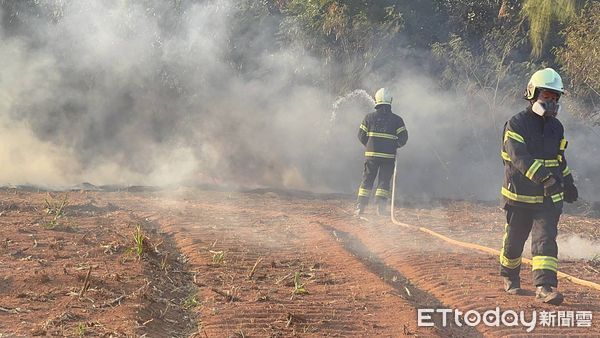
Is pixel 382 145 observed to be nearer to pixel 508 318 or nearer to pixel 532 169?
pixel 532 169

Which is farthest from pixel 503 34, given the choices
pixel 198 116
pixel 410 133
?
pixel 198 116

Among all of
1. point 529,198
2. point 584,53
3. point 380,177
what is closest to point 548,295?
point 529,198

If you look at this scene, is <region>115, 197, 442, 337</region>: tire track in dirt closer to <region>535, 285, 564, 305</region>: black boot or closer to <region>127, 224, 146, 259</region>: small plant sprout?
<region>127, 224, 146, 259</region>: small plant sprout

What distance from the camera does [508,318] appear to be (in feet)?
16.6

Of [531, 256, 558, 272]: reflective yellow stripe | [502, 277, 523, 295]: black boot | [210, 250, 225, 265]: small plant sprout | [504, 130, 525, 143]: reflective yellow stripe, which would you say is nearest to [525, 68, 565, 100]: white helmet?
[504, 130, 525, 143]: reflective yellow stripe

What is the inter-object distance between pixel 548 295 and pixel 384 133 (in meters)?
5.52

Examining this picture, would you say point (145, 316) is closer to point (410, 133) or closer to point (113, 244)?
point (113, 244)

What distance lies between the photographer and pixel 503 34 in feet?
51.4

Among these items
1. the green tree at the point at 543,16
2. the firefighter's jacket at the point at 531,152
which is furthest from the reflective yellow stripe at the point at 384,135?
the green tree at the point at 543,16

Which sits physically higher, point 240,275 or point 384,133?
point 384,133

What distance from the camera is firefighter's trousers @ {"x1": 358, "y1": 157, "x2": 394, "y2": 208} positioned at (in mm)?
10656

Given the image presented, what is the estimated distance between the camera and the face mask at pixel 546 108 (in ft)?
18.9

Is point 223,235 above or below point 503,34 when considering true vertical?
below

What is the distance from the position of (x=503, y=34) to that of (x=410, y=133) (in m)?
2.96
